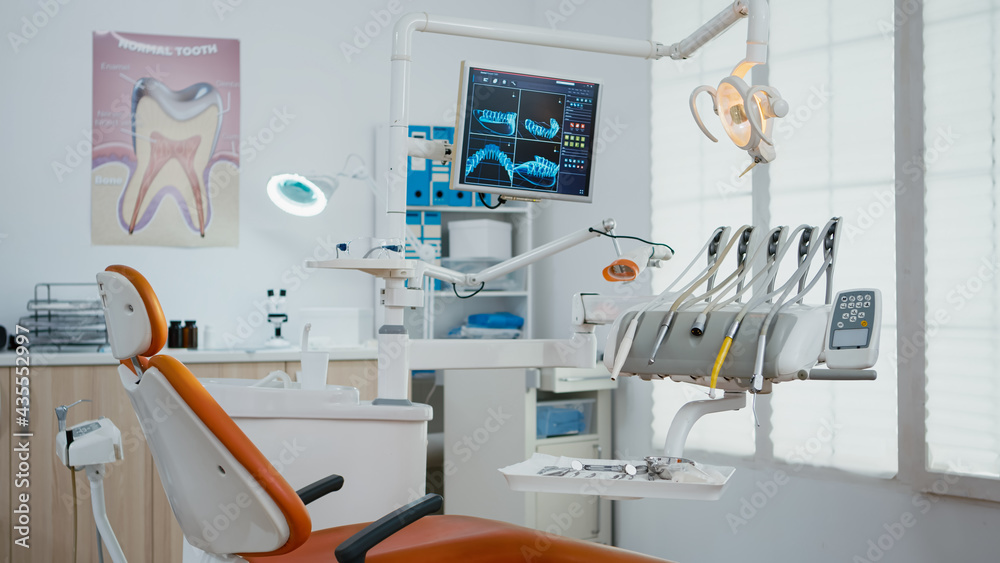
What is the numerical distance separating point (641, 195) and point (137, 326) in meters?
2.50

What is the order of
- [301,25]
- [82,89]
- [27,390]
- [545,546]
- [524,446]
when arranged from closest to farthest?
1. [545,546]
2. [27,390]
3. [524,446]
4. [82,89]
5. [301,25]

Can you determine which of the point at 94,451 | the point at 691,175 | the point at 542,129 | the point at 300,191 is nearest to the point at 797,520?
the point at 691,175

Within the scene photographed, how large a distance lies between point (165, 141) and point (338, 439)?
84.3 inches

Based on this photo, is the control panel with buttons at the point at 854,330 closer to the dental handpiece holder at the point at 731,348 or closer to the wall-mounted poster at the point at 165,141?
the dental handpiece holder at the point at 731,348

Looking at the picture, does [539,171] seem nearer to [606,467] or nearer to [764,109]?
[764,109]

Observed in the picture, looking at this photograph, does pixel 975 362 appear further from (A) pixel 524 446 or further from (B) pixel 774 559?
(A) pixel 524 446

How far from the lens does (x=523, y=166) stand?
77.4 inches

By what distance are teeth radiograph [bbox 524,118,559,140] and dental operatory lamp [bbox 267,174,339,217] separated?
1.21 metres

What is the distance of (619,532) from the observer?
345cm

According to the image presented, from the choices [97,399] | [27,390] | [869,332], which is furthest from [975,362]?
[27,390]

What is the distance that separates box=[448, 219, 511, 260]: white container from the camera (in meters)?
3.52

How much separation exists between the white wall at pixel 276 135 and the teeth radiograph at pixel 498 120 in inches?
62.6

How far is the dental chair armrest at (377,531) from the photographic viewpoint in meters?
1.31

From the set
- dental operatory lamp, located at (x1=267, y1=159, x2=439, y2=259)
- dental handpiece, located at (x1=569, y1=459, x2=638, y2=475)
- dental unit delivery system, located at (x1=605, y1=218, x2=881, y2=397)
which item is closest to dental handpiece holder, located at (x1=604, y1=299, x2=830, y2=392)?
dental unit delivery system, located at (x1=605, y1=218, x2=881, y2=397)
